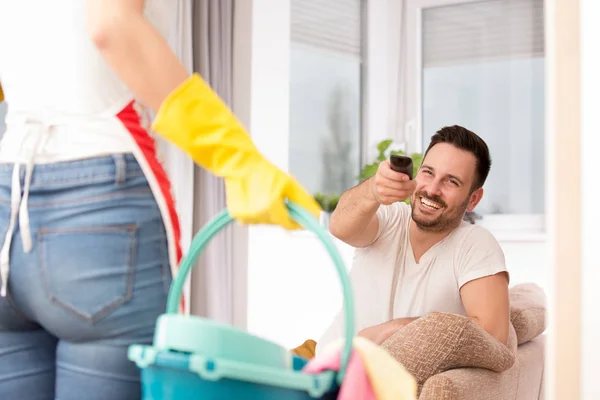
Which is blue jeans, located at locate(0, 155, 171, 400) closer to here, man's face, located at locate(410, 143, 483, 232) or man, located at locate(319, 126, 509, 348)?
man, located at locate(319, 126, 509, 348)

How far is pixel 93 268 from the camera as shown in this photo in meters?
0.76

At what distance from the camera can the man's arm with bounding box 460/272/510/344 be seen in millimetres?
1944

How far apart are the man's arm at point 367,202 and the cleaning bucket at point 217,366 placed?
1136 mm

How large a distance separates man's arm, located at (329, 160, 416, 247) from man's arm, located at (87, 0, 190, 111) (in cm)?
A: 110

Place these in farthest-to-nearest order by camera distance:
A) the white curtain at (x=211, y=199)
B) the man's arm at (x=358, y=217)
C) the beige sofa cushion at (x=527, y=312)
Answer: the white curtain at (x=211, y=199) → the beige sofa cushion at (x=527, y=312) → the man's arm at (x=358, y=217)

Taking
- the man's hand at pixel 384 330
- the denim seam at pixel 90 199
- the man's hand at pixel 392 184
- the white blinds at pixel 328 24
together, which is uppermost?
the white blinds at pixel 328 24

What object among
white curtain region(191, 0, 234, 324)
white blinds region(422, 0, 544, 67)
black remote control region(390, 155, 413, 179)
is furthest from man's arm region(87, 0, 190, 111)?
white blinds region(422, 0, 544, 67)

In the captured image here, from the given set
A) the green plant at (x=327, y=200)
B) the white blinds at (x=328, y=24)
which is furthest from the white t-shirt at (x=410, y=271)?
the white blinds at (x=328, y=24)

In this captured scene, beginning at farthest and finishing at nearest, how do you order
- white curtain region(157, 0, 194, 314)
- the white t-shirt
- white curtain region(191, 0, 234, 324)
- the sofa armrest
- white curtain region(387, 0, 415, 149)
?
1. white curtain region(387, 0, 415, 149)
2. white curtain region(191, 0, 234, 324)
3. white curtain region(157, 0, 194, 314)
4. the white t-shirt
5. the sofa armrest

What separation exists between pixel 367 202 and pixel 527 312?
2.26ft

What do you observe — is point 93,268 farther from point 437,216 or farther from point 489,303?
point 437,216

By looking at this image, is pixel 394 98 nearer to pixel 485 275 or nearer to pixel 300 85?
pixel 300 85

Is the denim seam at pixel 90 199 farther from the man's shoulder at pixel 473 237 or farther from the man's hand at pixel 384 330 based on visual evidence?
the man's shoulder at pixel 473 237

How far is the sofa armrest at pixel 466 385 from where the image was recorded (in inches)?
56.4
